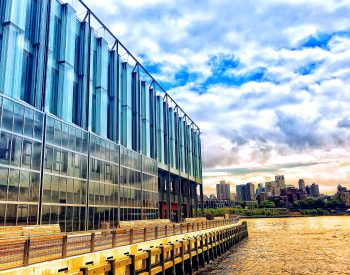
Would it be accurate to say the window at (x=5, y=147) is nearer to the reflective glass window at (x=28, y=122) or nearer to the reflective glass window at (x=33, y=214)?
the reflective glass window at (x=28, y=122)

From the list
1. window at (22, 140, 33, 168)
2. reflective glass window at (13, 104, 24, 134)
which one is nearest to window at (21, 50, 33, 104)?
reflective glass window at (13, 104, 24, 134)

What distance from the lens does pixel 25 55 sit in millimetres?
31328

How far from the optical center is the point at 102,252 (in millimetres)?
15992

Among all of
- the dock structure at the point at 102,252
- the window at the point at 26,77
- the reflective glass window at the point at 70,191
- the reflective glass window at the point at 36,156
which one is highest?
the window at the point at 26,77

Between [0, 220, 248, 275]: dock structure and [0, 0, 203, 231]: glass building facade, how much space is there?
35.0 ft

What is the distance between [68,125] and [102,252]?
19.7 metres

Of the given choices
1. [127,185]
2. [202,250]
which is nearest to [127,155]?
[127,185]

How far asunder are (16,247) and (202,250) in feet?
79.1

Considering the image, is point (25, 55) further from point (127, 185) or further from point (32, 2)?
point (127, 185)

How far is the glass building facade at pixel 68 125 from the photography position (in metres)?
27.0

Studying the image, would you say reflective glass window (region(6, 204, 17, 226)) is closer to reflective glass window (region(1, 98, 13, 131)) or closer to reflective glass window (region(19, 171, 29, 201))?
reflective glass window (region(19, 171, 29, 201))

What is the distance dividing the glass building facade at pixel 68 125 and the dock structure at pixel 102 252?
35.0 ft

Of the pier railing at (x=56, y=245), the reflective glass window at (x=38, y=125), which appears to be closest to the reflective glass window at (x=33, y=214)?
the reflective glass window at (x=38, y=125)

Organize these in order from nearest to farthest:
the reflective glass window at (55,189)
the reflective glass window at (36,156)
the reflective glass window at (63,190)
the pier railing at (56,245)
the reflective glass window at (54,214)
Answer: the pier railing at (56,245), the reflective glass window at (36,156), the reflective glass window at (54,214), the reflective glass window at (55,189), the reflective glass window at (63,190)
